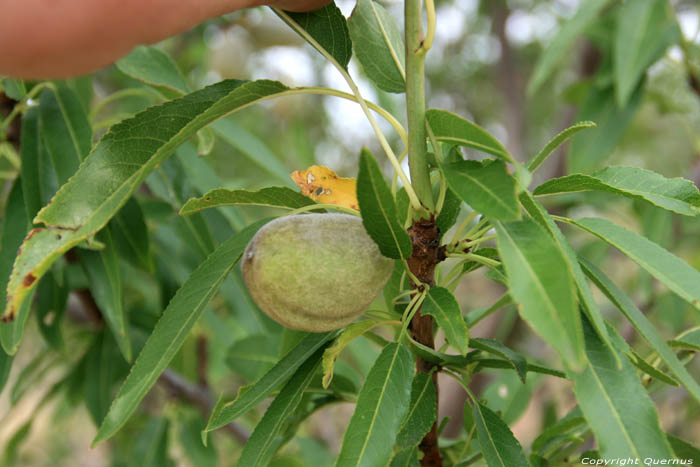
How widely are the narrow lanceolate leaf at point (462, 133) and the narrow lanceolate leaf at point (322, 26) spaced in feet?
0.66

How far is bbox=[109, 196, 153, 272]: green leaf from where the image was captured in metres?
1.22

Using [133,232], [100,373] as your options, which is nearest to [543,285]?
[133,232]

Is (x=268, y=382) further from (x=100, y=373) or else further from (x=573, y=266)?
(x=100, y=373)

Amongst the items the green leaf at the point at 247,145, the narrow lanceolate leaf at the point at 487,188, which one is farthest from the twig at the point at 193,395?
the narrow lanceolate leaf at the point at 487,188

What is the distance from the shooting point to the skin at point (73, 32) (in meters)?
0.44

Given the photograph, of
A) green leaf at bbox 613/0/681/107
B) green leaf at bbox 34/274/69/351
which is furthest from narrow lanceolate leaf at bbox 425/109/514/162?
green leaf at bbox 613/0/681/107

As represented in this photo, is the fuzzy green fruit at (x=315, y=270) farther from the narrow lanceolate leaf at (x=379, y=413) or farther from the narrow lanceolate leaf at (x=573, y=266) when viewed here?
the narrow lanceolate leaf at (x=573, y=266)

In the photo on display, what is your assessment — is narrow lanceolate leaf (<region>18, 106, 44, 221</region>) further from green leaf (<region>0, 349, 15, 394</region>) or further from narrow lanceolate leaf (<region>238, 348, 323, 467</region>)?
narrow lanceolate leaf (<region>238, 348, 323, 467</region>)

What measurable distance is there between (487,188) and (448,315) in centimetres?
16

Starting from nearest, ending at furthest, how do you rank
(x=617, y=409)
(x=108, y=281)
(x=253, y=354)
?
(x=617, y=409), (x=108, y=281), (x=253, y=354)

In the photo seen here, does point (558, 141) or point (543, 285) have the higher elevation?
point (558, 141)

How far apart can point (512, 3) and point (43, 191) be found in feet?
9.74

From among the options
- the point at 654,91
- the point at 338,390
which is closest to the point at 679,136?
the point at 654,91

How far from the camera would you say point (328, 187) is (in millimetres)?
813
